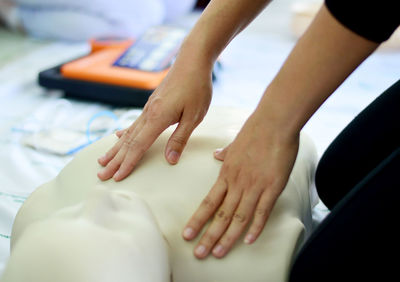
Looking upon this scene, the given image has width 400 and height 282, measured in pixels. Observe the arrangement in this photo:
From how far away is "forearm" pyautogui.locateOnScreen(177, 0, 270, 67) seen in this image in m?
0.69

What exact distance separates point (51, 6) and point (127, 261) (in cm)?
155

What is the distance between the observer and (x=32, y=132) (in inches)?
43.2

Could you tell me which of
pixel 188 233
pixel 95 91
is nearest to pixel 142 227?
pixel 188 233

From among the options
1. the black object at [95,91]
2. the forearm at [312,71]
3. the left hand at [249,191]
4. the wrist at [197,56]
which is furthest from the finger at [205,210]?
the black object at [95,91]

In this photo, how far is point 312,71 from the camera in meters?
0.50

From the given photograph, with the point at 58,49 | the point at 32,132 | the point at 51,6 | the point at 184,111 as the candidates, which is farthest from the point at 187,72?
the point at 51,6

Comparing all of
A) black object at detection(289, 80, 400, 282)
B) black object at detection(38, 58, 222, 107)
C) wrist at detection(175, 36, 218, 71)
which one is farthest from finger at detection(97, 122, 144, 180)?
black object at detection(38, 58, 222, 107)

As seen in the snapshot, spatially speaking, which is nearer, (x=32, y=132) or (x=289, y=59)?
(x=289, y=59)

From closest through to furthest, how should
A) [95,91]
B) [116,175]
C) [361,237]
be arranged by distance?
[361,237] → [116,175] → [95,91]

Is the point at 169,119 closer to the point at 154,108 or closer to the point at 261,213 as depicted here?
the point at 154,108

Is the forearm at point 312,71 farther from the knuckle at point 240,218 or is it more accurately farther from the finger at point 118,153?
the finger at point 118,153

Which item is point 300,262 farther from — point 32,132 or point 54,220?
point 32,132

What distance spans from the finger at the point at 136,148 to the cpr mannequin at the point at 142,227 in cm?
1

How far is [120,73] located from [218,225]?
810mm
